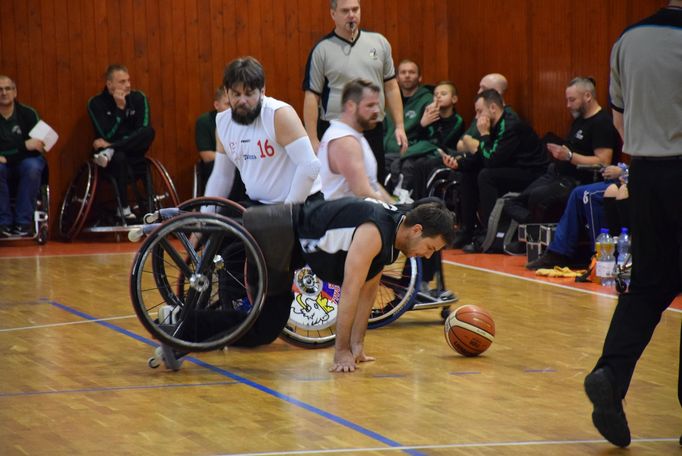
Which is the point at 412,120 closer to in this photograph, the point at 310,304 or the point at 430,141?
the point at 430,141

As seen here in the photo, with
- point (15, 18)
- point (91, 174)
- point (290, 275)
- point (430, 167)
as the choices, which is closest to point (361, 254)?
point (290, 275)

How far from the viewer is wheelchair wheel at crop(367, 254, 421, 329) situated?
5.85m

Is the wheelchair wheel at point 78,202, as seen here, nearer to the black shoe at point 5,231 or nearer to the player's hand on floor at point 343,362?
the black shoe at point 5,231

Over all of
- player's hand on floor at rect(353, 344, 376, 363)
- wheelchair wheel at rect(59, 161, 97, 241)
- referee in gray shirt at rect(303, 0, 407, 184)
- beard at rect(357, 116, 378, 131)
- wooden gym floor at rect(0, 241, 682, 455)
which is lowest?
wooden gym floor at rect(0, 241, 682, 455)

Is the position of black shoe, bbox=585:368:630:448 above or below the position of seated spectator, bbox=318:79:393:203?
below

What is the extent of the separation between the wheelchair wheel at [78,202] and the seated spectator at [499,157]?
11.4 feet

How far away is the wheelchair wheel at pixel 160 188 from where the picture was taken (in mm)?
10539

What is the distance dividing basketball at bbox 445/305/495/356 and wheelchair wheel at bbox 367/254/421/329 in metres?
0.59

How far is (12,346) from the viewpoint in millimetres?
5656

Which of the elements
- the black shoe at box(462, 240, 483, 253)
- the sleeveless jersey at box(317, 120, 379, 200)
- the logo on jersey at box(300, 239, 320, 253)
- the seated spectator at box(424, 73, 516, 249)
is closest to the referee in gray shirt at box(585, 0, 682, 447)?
the logo on jersey at box(300, 239, 320, 253)

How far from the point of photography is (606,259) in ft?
25.0

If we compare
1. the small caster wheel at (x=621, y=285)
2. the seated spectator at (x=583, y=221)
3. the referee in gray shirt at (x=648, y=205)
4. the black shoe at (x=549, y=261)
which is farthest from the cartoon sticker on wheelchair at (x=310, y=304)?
the black shoe at (x=549, y=261)

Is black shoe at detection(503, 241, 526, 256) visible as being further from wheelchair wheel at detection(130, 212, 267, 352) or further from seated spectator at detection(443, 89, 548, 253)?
wheelchair wheel at detection(130, 212, 267, 352)

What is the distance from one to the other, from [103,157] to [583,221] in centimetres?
465
